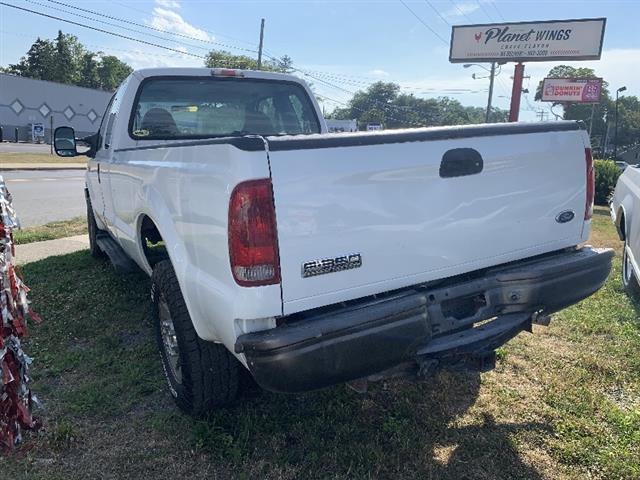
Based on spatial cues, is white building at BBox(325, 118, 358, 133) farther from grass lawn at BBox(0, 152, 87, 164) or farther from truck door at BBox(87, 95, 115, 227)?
grass lawn at BBox(0, 152, 87, 164)

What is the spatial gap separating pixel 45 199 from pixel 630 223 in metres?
12.1

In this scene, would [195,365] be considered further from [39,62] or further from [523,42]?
[39,62]

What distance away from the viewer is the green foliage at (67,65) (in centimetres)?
7506

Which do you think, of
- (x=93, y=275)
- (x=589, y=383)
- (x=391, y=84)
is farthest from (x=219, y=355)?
(x=391, y=84)

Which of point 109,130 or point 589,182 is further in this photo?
point 109,130

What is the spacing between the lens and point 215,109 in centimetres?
451

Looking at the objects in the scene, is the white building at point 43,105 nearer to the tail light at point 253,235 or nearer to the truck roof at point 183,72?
the truck roof at point 183,72

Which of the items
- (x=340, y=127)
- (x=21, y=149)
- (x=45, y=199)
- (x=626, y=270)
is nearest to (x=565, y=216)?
(x=626, y=270)

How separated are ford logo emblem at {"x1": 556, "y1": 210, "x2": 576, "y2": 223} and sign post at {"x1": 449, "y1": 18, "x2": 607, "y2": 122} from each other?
2400 cm

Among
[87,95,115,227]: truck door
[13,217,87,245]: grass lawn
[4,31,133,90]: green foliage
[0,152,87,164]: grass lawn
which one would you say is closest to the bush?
[13,217,87,245]: grass lawn

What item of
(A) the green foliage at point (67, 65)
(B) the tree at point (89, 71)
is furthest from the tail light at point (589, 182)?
(B) the tree at point (89, 71)

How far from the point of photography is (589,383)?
355 cm

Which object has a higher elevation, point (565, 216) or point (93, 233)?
point (565, 216)

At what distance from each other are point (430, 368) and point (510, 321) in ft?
1.77
